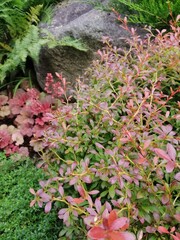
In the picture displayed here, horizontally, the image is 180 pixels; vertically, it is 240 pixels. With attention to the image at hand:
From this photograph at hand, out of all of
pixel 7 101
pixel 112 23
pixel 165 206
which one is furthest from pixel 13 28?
pixel 165 206

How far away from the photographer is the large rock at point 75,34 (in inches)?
93.2

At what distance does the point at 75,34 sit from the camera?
2447 millimetres

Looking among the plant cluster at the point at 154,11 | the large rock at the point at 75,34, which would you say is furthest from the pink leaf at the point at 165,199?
the large rock at the point at 75,34

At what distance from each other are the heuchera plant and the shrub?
313 mm

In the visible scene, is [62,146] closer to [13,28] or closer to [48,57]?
[48,57]

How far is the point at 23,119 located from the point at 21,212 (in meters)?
1.00

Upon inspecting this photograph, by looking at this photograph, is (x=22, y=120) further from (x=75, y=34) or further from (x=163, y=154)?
(x=163, y=154)

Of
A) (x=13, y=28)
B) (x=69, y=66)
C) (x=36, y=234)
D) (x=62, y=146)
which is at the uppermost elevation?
(x=13, y=28)

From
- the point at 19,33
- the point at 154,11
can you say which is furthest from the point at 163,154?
the point at 19,33

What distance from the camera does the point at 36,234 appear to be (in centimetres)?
159

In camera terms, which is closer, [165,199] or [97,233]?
[97,233]

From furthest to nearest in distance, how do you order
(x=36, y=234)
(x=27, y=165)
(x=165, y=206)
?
1. (x=27, y=165)
2. (x=36, y=234)
3. (x=165, y=206)

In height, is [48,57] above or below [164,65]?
below

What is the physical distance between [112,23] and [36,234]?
167 centimetres
